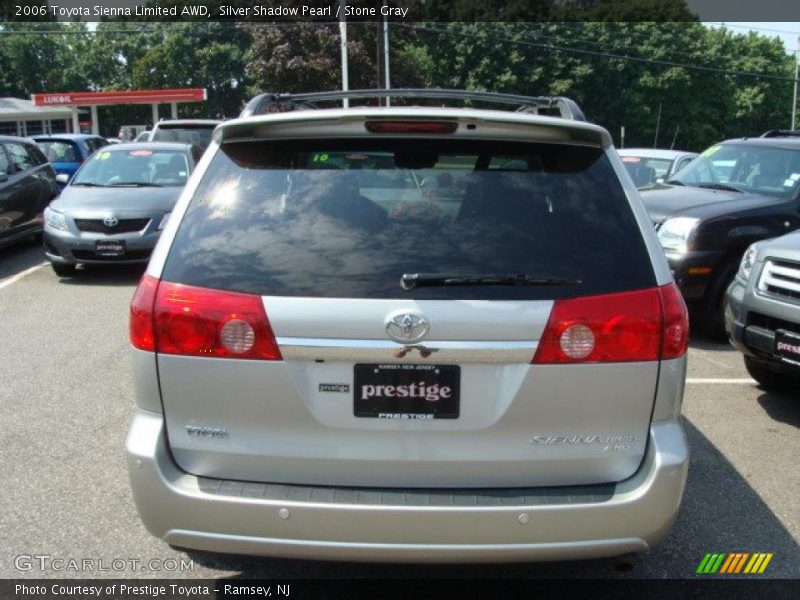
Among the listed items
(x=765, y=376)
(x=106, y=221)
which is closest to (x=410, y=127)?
(x=765, y=376)

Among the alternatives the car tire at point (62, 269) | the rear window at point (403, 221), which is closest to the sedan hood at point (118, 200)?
the car tire at point (62, 269)

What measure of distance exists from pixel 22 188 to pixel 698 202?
30.7ft

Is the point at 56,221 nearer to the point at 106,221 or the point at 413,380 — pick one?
the point at 106,221

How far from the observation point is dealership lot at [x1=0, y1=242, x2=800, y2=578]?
134 inches

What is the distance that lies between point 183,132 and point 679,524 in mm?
15103

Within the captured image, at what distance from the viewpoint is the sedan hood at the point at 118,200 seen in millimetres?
10023

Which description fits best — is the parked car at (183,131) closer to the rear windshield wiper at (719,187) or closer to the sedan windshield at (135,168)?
the sedan windshield at (135,168)

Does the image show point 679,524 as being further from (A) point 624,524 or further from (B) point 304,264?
(B) point 304,264

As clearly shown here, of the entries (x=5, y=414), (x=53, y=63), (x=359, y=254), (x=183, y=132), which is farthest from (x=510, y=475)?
(x=53, y=63)

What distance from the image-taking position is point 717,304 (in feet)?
24.4

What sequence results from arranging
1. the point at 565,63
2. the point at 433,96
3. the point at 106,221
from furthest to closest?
the point at 565,63
the point at 106,221
the point at 433,96

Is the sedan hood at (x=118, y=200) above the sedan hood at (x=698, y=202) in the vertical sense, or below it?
below

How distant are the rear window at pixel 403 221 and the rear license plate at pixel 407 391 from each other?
0.24 m

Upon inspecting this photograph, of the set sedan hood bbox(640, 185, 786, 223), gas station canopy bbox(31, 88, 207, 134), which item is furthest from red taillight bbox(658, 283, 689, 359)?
gas station canopy bbox(31, 88, 207, 134)
